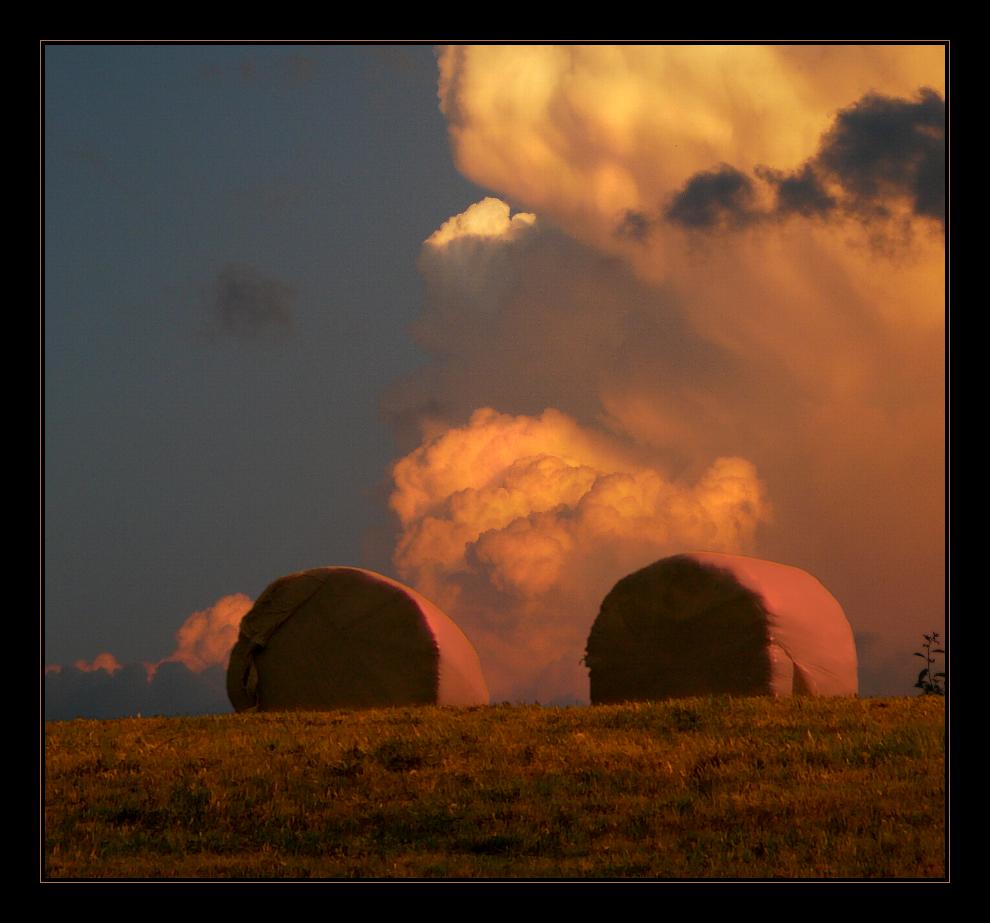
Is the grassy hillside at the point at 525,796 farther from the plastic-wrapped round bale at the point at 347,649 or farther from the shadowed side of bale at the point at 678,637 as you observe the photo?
the plastic-wrapped round bale at the point at 347,649

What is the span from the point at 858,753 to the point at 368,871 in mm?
6059

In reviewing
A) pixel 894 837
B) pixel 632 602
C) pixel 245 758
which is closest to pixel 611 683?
pixel 632 602

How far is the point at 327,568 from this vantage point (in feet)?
75.1

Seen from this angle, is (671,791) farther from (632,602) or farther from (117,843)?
(632,602)

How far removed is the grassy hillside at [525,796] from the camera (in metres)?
12.2

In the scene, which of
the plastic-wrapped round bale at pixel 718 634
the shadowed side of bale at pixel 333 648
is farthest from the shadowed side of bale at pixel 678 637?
the shadowed side of bale at pixel 333 648

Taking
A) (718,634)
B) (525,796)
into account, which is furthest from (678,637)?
(525,796)

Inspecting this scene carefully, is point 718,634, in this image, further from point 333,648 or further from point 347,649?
point 333,648

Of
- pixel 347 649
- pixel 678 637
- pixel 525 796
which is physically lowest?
pixel 525 796

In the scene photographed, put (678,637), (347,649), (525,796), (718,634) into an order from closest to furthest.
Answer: (525,796) < (718,634) < (678,637) < (347,649)

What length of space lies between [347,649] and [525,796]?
8.77 m

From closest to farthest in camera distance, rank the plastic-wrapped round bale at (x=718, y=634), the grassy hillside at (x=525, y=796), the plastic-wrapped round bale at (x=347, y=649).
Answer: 1. the grassy hillside at (x=525, y=796)
2. the plastic-wrapped round bale at (x=718, y=634)
3. the plastic-wrapped round bale at (x=347, y=649)

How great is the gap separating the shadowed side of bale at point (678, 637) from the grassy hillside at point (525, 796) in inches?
85.4

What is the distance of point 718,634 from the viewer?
20094 mm
